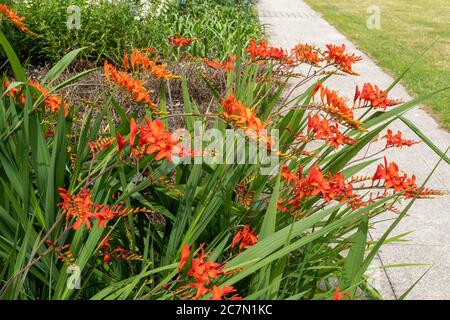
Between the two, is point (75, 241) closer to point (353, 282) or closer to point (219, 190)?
point (219, 190)

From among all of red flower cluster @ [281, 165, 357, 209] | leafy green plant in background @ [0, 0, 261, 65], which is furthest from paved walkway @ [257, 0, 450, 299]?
leafy green plant in background @ [0, 0, 261, 65]

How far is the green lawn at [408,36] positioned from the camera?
7.46 metres

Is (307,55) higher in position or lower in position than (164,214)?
higher

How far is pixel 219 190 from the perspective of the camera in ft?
6.10

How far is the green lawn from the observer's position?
7457 mm

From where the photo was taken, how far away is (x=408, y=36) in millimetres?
11773

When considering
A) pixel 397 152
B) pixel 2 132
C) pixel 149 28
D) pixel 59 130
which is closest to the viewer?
pixel 59 130

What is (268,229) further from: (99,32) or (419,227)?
(99,32)

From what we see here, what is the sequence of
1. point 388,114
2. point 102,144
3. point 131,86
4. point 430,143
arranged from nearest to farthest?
point 102,144 → point 131,86 → point 430,143 → point 388,114

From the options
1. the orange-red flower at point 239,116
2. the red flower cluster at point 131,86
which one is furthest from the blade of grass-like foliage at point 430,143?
the red flower cluster at point 131,86

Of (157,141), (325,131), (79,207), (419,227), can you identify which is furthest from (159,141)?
(419,227)

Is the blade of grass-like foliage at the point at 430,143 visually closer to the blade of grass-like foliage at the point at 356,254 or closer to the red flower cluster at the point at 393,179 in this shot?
the red flower cluster at the point at 393,179

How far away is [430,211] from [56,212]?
8.92 feet

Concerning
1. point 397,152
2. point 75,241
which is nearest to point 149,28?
point 397,152
